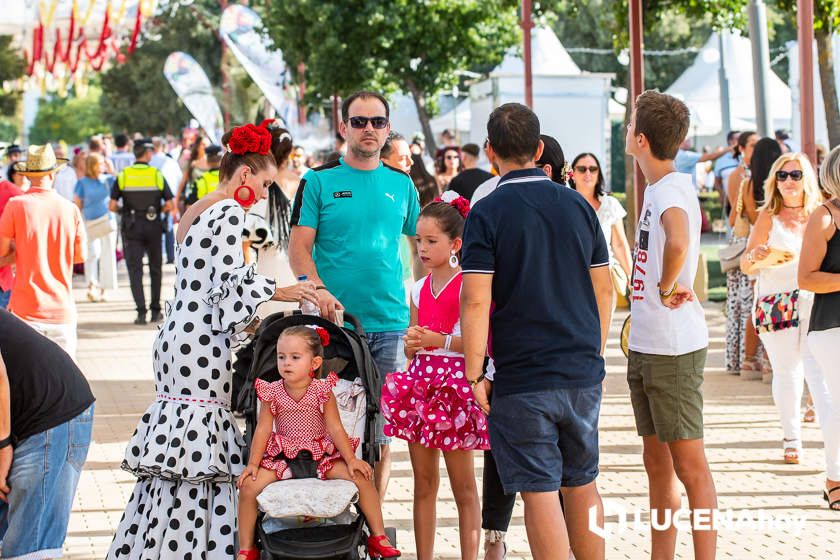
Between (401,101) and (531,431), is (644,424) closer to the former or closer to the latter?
(531,431)

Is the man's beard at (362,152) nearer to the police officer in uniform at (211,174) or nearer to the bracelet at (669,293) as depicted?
the bracelet at (669,293)

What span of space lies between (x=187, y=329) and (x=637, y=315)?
1.98 m

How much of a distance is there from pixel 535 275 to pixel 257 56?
24.9 m

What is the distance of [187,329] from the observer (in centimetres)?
583

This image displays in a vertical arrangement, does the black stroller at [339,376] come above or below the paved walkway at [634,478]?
above

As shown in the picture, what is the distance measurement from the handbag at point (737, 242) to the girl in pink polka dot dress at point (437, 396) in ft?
17.8

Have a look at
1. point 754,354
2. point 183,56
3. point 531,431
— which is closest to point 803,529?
point 531,431

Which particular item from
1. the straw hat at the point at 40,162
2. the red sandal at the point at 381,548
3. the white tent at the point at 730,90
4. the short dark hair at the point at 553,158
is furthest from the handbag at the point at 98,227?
the white tent at the point at 730,90

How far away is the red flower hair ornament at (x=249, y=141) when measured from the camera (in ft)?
19.3

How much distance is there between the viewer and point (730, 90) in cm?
3738

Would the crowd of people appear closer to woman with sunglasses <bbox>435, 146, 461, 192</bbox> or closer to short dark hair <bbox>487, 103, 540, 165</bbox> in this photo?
short dark hair <bbox>487, 103, 540, 165</bbox>

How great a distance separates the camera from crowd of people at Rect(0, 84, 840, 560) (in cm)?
513

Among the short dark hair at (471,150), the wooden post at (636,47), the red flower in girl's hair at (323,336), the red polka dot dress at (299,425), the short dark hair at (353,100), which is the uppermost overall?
the wooden post at (636,47)

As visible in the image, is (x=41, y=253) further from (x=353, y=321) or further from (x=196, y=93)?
(x=196, y=93)
